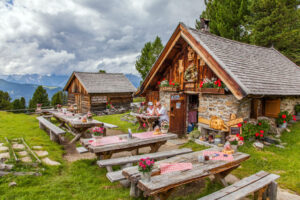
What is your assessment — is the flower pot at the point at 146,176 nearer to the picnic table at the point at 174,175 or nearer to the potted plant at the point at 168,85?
the picnic table at the point at 174,175

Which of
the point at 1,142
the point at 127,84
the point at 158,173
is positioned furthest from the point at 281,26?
the point at 1,142

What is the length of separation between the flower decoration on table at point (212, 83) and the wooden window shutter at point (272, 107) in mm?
3196

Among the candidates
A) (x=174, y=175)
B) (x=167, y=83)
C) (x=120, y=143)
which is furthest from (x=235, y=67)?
(x=174, y=175)

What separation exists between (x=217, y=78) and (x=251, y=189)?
496cm

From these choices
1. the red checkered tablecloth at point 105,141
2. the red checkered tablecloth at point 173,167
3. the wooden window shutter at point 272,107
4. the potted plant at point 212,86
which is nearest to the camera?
the red checkered tablecloth at point 173,167

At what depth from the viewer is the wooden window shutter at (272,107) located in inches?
336

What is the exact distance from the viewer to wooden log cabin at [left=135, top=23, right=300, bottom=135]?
690 cm

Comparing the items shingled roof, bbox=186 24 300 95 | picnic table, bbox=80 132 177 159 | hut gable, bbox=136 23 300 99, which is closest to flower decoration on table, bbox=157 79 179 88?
hut gable, bbox=136 23 300 99

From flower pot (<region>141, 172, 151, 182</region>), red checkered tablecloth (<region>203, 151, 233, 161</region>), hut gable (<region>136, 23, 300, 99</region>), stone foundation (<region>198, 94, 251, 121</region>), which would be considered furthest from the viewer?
stone foundation (<region>198, 94, 251, 121</region>)

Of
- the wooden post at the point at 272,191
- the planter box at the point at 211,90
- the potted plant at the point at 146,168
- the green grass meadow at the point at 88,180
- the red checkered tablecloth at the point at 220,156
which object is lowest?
the green grass meadow at the point at 88,180

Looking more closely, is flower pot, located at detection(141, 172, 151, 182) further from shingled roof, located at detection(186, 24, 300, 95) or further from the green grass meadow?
shingled roof, located at detection(186, 24, 300, 95)

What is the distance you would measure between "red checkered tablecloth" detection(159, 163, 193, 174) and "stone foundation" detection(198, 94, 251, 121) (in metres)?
4.16

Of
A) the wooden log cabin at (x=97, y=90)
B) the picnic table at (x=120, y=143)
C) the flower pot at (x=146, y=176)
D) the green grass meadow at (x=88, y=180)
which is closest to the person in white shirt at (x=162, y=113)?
the picnic table at (x=120, y=143)

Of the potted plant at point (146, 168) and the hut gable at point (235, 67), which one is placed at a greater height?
the hut gable at point (235, 67)
